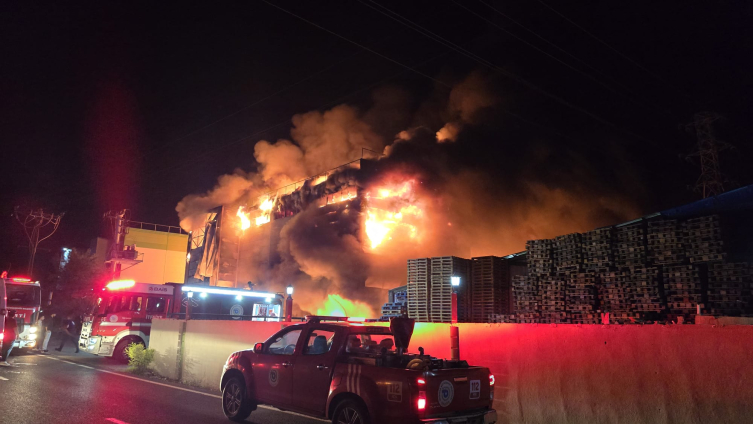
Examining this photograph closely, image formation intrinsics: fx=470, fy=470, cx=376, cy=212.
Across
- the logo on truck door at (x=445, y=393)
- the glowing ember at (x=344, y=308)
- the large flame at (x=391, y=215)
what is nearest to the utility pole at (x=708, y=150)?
the large flame at (x=391, y=215)

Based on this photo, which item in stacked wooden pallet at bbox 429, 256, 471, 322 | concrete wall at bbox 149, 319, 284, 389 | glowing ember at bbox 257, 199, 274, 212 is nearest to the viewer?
concrete wall at bbox 149, 319, 284, 389

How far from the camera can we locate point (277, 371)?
6.92 metres

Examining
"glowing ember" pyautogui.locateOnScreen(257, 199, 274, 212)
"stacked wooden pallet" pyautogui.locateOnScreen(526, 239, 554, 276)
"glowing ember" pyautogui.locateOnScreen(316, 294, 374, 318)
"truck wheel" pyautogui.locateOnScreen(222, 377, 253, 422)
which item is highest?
"glowing ember" pyautogui.locateOnScreen(257, 199, 274, 212)

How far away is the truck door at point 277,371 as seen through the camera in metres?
6.75

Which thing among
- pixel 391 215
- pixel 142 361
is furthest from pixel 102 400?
pixel 391 215

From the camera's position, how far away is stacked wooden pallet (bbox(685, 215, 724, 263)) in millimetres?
7449

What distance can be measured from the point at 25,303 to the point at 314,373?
15.8m

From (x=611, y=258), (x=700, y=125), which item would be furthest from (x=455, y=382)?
(x=700, y=125)

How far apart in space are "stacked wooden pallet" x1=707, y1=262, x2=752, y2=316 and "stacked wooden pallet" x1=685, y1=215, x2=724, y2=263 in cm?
18

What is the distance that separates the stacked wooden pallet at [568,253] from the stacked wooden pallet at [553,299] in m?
0.24

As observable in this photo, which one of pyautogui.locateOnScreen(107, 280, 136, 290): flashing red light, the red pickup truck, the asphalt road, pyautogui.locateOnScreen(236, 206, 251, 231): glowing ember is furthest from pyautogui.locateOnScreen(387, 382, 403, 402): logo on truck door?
pyautogui.locateOnScreen(236, 206, 251, 231): glowing ember

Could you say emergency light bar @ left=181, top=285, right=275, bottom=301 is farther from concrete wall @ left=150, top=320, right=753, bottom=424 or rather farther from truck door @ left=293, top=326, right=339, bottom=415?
truck door @ left=293, top=326, right=339, bottom=415

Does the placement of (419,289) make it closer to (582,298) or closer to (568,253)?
(568,253)

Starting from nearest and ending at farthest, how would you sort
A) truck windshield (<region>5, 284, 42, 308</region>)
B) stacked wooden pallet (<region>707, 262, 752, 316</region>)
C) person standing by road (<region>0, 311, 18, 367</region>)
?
stacked wooden pallet (<region>707, 262, 752, 316</region>), person standing by road (<region>0, 311, 18, 367</region>), truck windshield (<region>5, 284, 42, 308</region>)
